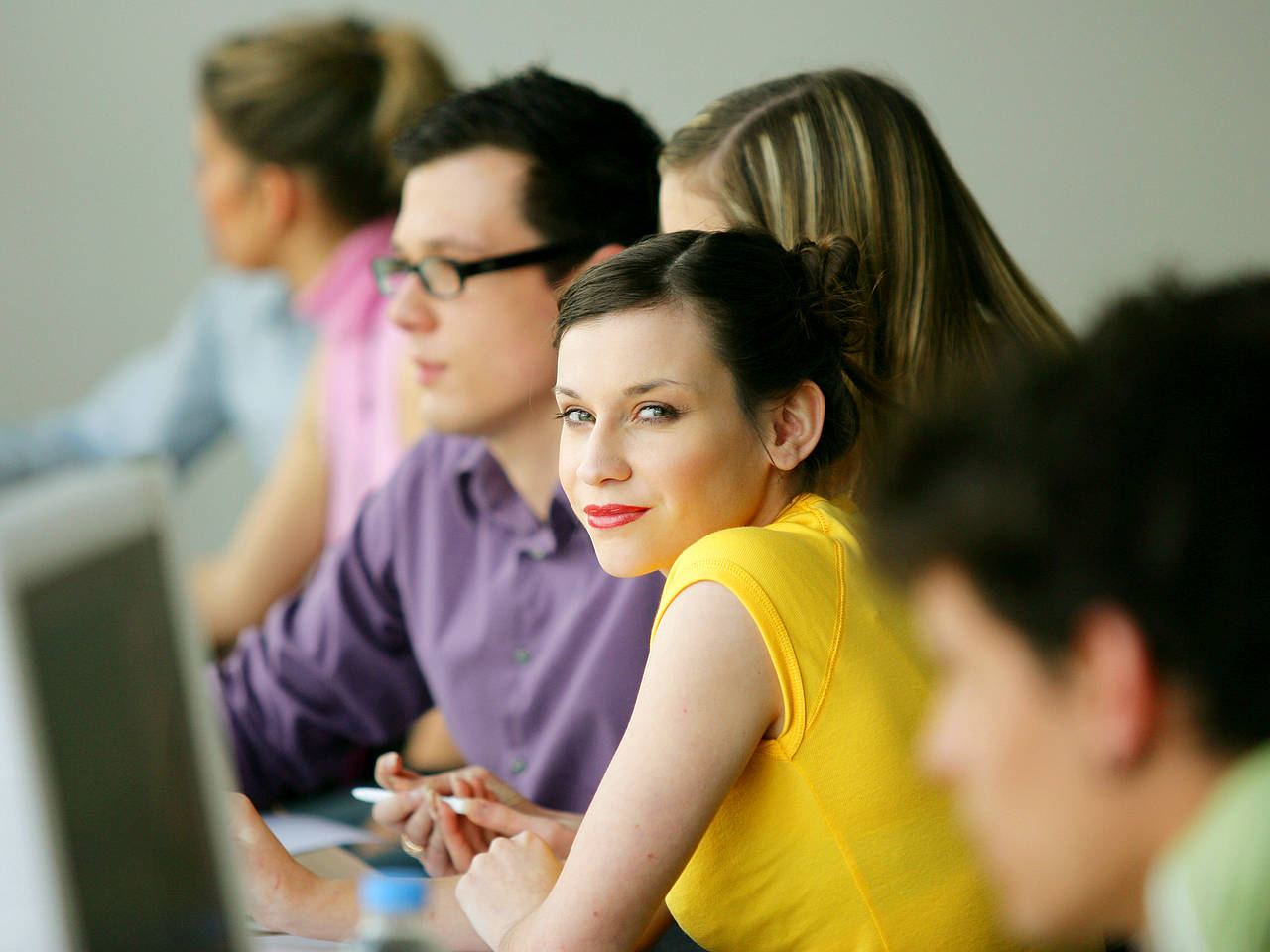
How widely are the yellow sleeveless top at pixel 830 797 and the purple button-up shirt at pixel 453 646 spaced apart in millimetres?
408

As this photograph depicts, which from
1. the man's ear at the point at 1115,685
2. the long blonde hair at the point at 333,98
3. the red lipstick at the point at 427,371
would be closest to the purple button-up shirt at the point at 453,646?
the red lipstick at the point at 427,371

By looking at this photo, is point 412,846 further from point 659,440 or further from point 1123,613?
point 1123,613

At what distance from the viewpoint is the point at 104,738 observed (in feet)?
1.77

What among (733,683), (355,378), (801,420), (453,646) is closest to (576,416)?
(801,420)

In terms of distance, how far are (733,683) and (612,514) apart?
257 millimetres

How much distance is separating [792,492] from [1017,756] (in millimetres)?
590

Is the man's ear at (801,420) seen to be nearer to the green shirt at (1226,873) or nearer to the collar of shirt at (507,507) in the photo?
the collar of shirt at (507,507)

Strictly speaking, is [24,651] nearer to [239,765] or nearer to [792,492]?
[792,492]

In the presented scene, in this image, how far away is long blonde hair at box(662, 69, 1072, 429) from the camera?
1.27 metres

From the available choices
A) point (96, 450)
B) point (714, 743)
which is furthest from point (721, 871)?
point (96, 450)

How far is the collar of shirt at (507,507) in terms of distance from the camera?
1.46 metres

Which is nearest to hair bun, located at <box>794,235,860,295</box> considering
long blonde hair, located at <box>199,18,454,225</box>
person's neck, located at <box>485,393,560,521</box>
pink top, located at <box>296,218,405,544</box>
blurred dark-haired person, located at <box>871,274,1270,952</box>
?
person's neck, located at <box>485,393,560,521</box>

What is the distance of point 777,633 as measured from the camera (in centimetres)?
91

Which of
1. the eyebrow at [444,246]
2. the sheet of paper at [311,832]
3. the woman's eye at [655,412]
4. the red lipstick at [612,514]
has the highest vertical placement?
the eyebrow at [444,246]
